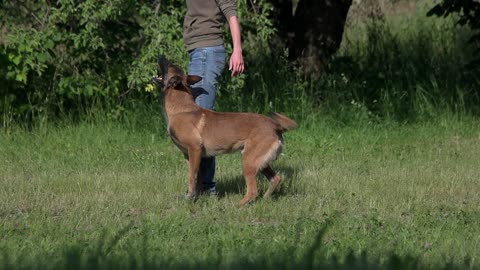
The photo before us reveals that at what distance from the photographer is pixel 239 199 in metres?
9.37

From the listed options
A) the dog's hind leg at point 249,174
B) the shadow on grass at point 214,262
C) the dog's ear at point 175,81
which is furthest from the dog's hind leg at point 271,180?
the shadow on grass at point 214,262

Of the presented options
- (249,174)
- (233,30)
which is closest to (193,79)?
(233,30)

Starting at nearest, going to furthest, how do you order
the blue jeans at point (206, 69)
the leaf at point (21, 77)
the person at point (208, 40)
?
1. the person at point (208, 40)
2. the blue jeans at point (206, 69)
3. the leaf at point (21, 77)

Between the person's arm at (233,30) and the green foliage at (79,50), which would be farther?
the green foliage at (79,50)

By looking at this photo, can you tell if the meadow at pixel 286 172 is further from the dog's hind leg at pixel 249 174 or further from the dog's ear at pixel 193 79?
the dog's ear at pixel 193 79

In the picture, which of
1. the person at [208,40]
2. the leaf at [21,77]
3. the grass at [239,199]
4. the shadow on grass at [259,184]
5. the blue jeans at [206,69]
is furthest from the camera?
the leaf at [21,77]

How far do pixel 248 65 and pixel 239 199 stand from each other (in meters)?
5.83

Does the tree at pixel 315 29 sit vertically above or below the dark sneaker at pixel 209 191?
above

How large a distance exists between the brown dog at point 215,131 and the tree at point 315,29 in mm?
6281

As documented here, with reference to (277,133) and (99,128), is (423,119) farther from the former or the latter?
(277,133)

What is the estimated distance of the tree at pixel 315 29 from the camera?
1502 centimetres

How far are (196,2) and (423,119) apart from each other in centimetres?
602

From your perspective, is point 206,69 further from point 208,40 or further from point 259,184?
point 259,184

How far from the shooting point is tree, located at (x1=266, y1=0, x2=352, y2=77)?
15023 mm
